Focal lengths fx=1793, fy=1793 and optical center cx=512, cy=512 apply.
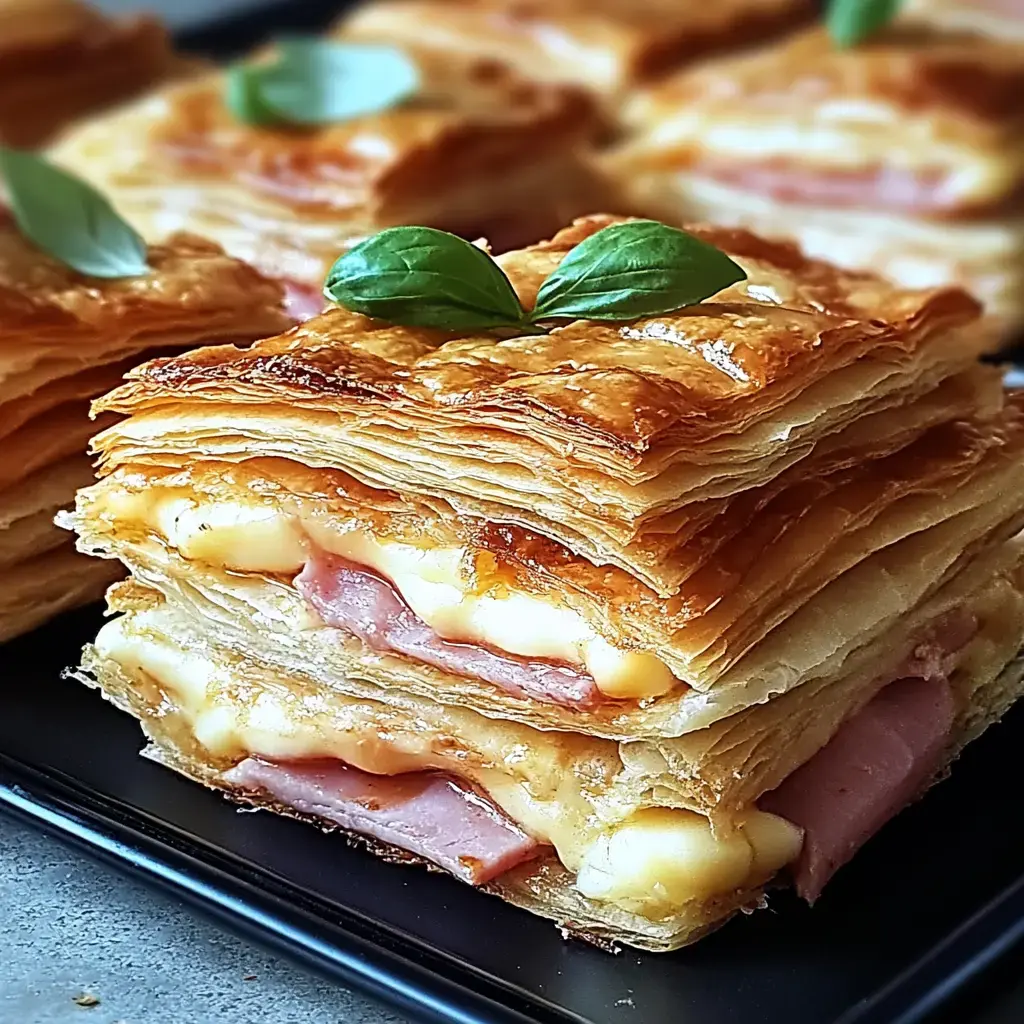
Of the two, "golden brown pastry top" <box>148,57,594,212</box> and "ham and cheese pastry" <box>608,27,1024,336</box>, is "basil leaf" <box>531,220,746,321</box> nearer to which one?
"golden brown pastry top" <box>148,57,594,212</box>

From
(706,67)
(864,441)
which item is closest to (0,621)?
(864,441)

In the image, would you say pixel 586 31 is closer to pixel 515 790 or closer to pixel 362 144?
pixel 362 144

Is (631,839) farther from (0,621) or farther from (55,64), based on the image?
(55,64)

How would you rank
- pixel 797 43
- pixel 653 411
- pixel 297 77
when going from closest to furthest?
pixel 653 411
pixel 297 77
pixel 797 43

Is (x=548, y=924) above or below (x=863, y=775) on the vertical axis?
below

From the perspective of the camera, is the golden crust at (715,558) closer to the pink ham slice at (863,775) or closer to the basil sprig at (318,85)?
the pink ham slice at (863,775)

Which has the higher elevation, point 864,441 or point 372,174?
point 864,441

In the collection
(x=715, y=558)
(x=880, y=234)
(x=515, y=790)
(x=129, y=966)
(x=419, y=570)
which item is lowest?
(x=880, y=234)

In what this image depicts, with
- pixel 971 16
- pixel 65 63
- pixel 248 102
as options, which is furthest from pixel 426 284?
pixel 971 16

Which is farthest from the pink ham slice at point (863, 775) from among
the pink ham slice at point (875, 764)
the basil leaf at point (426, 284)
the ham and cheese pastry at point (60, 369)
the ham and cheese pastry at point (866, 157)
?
the ham and cheese pastry at point (866, 157)
